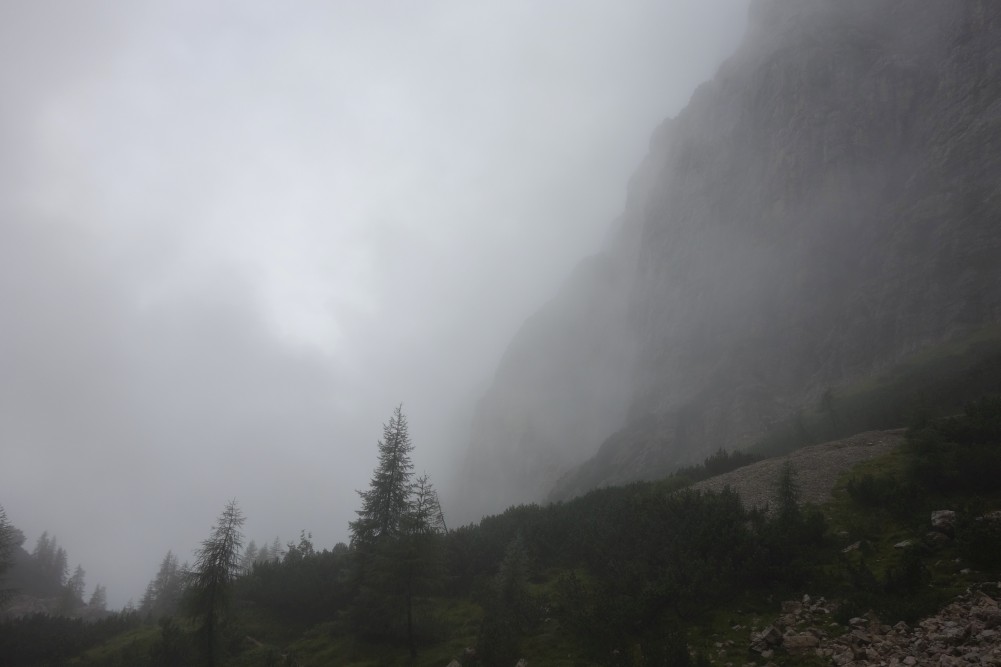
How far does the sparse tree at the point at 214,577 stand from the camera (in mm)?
22875

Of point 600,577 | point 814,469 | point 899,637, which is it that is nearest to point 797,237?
point 814,469

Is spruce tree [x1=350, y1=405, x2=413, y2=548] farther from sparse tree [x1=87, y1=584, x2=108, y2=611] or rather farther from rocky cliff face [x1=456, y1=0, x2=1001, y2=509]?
sparse tree [x1=87, y1=584, x2=108, y2=611]

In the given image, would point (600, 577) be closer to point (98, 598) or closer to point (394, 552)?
point (394, 552)

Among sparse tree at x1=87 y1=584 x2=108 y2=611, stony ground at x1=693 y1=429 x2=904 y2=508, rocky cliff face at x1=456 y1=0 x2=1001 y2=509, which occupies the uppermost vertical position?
rocky cliff face at x1=456 y1=0 x2=1001 y2=509

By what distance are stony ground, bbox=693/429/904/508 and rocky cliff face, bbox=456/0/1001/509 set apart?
39.4 meters

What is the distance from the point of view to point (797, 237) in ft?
294

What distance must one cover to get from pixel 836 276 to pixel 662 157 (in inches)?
3213

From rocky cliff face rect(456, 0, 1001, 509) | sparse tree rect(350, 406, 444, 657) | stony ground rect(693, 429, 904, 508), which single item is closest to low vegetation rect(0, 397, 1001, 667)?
sparse tree rect(350, 406, 444, 657)

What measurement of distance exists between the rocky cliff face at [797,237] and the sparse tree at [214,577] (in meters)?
61.2

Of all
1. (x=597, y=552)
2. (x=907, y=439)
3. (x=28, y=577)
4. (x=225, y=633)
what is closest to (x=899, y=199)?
(x=907, y=439)

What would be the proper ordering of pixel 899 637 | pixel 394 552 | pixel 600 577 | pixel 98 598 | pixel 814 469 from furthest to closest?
pixel 98 598, pixel 814 469, pixel 600 577, pixel 394 552, pixel 899 637

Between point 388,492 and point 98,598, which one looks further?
point 98,598

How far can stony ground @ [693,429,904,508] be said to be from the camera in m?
26.0

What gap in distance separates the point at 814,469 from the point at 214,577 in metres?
31.8
